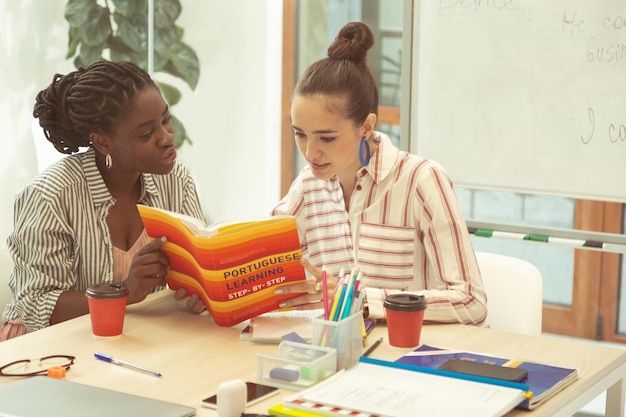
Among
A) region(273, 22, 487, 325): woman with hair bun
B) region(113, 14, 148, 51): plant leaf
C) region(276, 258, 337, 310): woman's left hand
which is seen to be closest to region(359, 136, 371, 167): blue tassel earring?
region(273, 22, 487, 325): woman with hair bun

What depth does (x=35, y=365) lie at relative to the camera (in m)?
1.67

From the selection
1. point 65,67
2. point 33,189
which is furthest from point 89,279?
point 65,67

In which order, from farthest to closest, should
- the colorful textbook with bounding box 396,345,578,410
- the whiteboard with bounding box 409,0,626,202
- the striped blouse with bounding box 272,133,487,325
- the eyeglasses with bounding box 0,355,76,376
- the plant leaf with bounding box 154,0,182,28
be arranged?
the plant leaf with bounding box 154,0,182,28 → the whiteboard with bounding box 409,0,626,202 → the striped blouse with bounding box 272,133,487,325 → the eyeglasses with bounding box 0,355,76,376 → the colorful textbook with bounding box 396,345,578,410

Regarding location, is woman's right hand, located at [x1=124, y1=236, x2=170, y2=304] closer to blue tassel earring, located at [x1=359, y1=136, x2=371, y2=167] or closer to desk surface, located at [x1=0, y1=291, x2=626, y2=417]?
desk surface, located at [x1=0, y1=291, x2=626, y2=417]

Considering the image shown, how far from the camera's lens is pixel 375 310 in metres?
1.92

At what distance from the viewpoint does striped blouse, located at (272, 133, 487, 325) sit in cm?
206

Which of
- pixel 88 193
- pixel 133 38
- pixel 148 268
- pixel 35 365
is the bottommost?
pixel 35 365

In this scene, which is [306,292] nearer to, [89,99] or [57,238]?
[57,238]

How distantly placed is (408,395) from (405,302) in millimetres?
332

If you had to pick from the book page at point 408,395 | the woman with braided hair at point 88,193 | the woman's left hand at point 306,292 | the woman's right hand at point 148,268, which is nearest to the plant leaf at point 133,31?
the woman with braided hair at point 88,193

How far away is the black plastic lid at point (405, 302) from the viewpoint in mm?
1747

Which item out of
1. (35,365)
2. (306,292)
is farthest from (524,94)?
(35,365)

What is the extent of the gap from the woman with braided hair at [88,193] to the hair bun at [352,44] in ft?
1.42

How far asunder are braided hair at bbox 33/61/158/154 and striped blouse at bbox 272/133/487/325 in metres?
0.46
